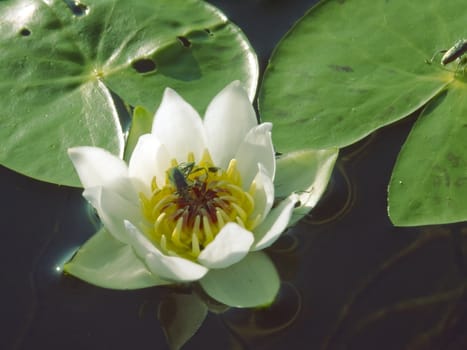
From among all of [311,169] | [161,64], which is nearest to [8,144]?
[161,64]

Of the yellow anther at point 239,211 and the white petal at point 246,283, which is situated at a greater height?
the yellow anther at point 239,211

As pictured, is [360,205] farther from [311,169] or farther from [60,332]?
[60,332]

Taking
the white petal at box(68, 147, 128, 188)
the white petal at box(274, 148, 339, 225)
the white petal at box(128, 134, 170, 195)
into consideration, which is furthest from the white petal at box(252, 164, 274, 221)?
the white petal at box(68, 147, 128, 188)

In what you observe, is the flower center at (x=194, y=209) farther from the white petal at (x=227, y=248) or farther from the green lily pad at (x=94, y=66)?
the green lily pad at (x=94, y=66)

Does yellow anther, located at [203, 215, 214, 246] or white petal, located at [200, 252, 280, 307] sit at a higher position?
yellow anther, located at [203, 215, 214, 246]

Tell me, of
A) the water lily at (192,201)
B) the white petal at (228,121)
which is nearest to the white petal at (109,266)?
the water lily at (192,201)

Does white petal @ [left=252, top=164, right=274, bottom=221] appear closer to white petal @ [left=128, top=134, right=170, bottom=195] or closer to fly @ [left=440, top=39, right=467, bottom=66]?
white petal @ [left=128, top=134, right=170, bottom=195]
